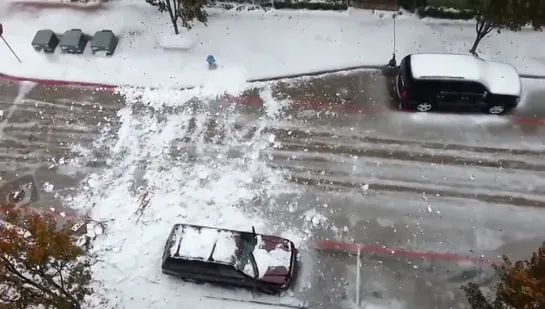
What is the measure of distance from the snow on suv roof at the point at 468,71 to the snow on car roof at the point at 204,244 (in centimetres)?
827

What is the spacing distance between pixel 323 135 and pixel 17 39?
1290 centimetres

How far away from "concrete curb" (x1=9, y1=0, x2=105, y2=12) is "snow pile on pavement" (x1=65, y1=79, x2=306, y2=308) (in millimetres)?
5268

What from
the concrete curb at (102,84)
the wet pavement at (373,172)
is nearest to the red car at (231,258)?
the wet pavement at (373,172)

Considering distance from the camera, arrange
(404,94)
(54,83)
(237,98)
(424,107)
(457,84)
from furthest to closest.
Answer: (54,83)
(237,98)
(424,107)
(404,94)
(457,84)

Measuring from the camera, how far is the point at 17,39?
2056 cm

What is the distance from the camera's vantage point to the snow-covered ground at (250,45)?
19.1m

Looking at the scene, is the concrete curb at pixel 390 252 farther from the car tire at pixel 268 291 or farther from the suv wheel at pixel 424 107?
the suv wheel at pixel 424 107

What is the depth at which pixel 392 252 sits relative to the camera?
1482 cm

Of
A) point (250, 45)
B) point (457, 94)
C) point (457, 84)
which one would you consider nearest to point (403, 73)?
point (457, 84)

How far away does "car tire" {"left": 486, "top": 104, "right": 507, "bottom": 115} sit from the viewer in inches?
680

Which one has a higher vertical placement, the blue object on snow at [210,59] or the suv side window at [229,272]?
the blue object on snow at [210,59]

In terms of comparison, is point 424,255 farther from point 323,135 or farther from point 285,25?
point 285,25

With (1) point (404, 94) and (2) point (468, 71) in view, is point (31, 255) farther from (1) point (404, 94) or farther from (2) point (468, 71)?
(2) point (468, 71)

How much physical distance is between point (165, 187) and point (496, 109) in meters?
11.2
